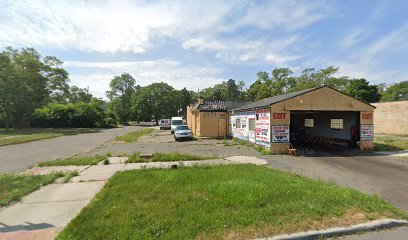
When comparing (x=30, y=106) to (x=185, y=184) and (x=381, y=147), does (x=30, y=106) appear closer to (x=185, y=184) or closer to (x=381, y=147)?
(x=185, y=184)

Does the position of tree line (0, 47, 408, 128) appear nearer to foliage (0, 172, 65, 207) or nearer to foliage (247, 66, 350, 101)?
foliage (247, 66, 350, 101)

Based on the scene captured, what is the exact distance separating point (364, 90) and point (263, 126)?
177 feet

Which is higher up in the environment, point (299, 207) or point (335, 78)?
point (335, 78)

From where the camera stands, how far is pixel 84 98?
9469cm

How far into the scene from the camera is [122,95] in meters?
77.9

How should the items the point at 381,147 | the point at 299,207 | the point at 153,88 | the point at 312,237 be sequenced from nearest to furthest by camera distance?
1. the point at 312,237
2. the point at 299,207
3. the point at 381,147
4. the point at 153,88

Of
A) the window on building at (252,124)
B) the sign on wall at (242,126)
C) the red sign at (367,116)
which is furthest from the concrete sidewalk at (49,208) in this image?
the red sign at (367,116)

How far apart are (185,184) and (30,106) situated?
43.1 meters

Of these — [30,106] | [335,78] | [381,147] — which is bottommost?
[381,147]

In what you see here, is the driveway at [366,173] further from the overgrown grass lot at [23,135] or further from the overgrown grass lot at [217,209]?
the overgrown grass lot at [23,135]

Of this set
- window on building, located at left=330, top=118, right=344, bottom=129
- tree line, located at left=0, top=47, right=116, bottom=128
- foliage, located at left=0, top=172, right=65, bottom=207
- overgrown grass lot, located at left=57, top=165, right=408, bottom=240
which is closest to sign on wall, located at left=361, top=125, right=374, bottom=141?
window on building, located at left=330, top=118, right=344, bottom=129

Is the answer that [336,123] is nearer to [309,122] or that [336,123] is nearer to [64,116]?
[309,122]

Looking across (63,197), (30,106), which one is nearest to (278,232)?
(63,197)

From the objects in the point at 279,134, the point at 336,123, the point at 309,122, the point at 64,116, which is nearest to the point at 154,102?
the point at 64,116
